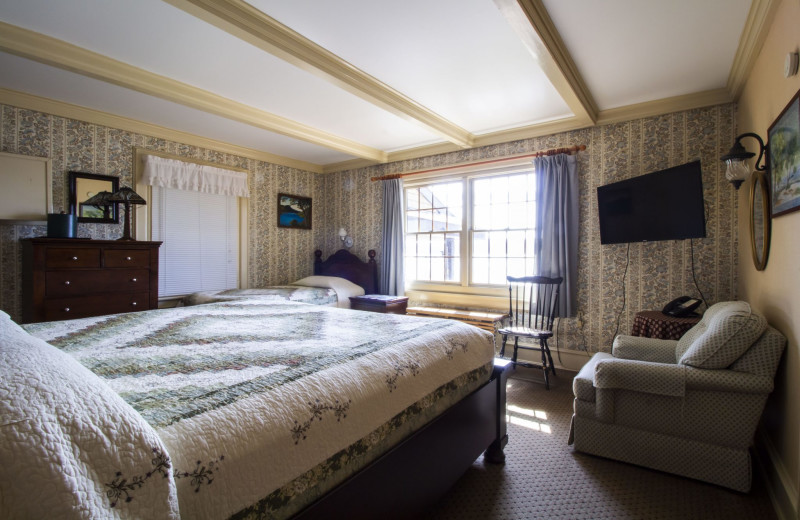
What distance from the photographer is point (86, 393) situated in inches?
29.5

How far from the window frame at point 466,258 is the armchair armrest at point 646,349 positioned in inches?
67.5

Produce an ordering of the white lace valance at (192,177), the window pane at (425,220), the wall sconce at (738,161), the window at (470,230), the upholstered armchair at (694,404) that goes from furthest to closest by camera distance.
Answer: the window pane at (425,220)
the window at (470,230)
the white lace valance at (192,177)
the wall sconce at (738,161)
the upholstered armchair at (694,404)

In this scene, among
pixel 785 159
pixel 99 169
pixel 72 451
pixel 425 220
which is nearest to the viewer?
pixel 72 451

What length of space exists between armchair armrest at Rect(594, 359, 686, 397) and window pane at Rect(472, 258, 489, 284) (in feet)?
7.84

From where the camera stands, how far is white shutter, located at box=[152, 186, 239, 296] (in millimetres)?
4086

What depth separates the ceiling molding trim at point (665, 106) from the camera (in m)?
3.17

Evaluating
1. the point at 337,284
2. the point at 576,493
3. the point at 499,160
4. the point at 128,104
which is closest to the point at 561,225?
the point at 499,160

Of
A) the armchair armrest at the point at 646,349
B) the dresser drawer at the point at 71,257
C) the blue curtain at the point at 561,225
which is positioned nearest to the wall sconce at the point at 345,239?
the blue curtain at the point at 561,225

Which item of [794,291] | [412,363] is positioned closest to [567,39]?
[794,291]

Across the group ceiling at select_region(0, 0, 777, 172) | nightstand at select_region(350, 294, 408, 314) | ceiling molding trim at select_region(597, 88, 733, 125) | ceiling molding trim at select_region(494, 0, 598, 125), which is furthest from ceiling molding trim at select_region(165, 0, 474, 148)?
nightstand at select_region(350, 294, 408, 314)

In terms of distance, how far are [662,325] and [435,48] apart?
2555 mm

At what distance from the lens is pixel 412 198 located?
16.8ft

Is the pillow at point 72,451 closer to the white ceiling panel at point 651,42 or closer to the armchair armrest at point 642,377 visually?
the armchair armrest at point 642,377

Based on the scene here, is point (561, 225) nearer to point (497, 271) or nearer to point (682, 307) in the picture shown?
point (497, 271)
